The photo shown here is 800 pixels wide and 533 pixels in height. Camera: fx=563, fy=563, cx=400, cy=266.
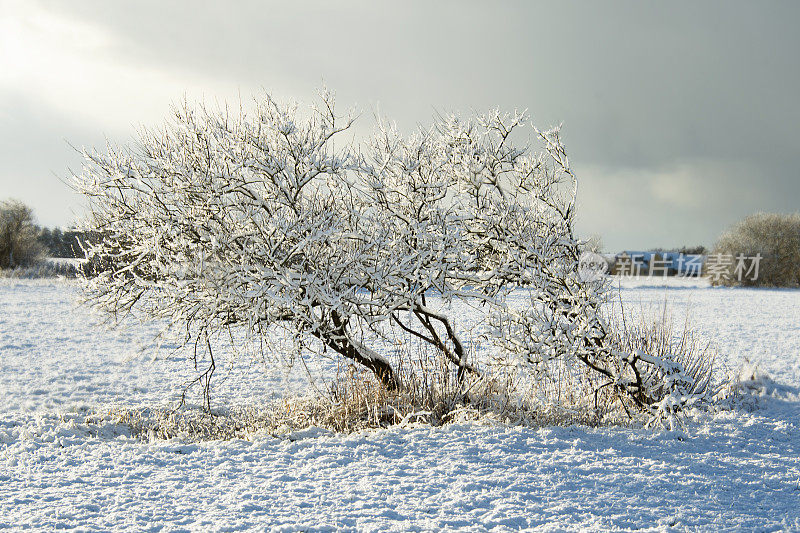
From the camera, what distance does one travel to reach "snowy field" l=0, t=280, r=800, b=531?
3.92m

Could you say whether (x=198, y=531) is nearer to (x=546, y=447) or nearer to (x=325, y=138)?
(x=546, y=447)

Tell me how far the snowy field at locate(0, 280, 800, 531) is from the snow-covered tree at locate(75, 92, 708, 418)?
1.19m

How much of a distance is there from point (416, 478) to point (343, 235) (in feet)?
8.92

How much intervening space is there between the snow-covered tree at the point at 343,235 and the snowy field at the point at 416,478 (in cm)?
119

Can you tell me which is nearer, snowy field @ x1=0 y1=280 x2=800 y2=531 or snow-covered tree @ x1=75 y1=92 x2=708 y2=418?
snowy field @ x1=0 y1=280 x2=800 y2=531

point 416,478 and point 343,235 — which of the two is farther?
point 343,235

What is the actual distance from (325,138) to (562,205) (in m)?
3.06

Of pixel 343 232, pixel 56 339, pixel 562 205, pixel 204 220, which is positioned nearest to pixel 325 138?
pixel 343 232

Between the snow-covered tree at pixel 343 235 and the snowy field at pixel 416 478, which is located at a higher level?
the snow-covered tree at pixel 343 235

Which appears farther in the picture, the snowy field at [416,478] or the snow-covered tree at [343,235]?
the snow-covered tree at [343,235]

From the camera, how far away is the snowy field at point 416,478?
3.92 meters

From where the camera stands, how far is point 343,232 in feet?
20.5

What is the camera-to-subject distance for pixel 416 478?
4.57 metres

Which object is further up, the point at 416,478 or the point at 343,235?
the point at 343,235
